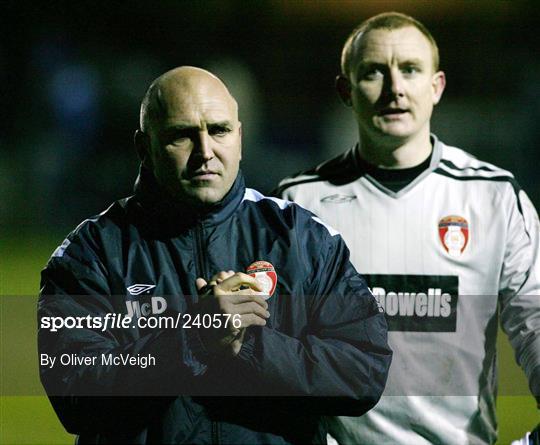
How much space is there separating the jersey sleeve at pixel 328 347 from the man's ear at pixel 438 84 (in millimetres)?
575

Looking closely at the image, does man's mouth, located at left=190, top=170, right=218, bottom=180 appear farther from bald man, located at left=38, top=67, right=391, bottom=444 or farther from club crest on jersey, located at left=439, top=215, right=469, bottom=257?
club crest on jersey, located at left=439, top=215, right=469, bottom=257

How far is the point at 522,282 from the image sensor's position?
2225 mm

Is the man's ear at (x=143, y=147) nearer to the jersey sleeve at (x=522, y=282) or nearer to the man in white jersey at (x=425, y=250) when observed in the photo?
the man in white jersey at (x=425, y=250)

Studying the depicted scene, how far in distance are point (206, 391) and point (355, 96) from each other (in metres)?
0.96

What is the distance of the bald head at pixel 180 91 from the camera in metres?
1.89

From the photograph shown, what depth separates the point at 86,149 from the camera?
2664 millimetres

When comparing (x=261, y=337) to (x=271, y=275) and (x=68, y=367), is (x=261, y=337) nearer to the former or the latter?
(x=271, y=275)

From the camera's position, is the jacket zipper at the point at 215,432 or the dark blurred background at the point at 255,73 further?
the dark blurred background at the point at 255,73

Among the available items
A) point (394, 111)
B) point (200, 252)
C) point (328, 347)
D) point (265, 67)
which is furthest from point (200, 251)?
point (265, 67)

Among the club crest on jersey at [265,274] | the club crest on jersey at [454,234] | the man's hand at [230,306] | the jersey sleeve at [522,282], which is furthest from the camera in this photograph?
the club crest on jersey at [454,234]

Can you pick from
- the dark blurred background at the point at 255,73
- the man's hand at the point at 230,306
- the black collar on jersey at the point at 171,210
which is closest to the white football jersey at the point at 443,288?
the dark blurred background at the point at 255,73

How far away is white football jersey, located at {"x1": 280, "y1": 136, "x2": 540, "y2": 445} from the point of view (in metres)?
2.25

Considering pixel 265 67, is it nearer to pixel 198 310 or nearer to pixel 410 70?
pixel 410 70

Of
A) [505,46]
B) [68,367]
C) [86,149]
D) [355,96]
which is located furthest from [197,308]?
[505,46]
